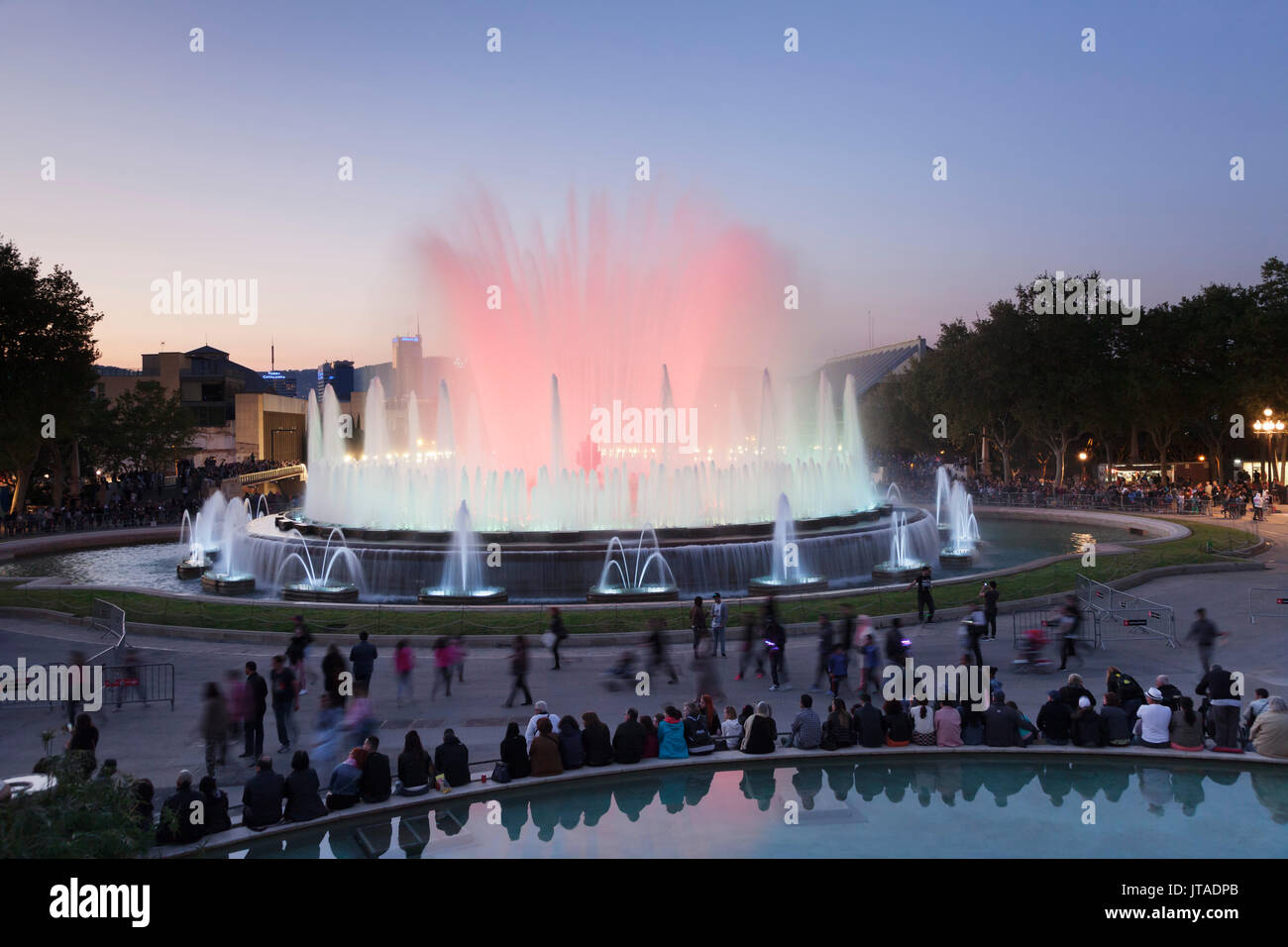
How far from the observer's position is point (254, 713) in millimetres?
13945

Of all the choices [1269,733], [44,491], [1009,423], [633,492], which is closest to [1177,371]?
[1009,423]

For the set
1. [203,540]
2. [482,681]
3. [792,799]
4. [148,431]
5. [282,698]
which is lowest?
[792,799]

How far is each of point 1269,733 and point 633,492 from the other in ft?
79.4

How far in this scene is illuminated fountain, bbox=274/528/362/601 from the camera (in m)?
26.2

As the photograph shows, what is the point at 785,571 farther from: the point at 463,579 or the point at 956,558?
the point at 463,579

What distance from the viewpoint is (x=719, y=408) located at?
5381cm

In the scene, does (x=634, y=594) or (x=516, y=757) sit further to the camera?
(x=634, y=594)

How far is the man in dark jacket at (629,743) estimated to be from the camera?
13.0 m

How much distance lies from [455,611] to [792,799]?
Answer: 12.8m

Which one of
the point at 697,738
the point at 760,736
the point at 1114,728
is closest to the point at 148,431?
the point at 697,738

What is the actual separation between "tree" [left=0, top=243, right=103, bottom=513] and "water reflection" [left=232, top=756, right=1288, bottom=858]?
45.9m
